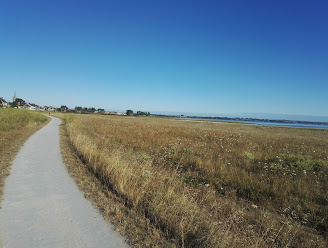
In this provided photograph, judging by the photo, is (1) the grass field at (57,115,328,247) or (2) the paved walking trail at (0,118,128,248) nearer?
(2) the paved walking trail at (0,118,128,248)

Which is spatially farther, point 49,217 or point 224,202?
point 224,202

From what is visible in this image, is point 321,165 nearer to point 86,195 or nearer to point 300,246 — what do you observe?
point 300,246

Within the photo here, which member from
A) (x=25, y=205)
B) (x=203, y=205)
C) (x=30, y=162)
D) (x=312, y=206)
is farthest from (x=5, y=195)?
(x=312, y=206)

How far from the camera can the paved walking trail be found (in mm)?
3289

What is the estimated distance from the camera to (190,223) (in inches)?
140

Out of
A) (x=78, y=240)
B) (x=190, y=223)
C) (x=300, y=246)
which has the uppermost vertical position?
(x=190, y=223)

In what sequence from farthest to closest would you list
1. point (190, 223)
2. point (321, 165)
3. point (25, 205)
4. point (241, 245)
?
point (321, 165) → point (25, 205) → point (190, 223) → point (241, 245)

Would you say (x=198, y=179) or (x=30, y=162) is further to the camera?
(x=30, y=162)

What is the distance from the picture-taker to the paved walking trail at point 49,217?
10.8ft

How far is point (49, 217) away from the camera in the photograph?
3984mm

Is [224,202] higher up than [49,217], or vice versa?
[49,217]

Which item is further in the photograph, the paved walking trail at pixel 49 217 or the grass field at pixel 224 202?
the grass field at pixel 224 202

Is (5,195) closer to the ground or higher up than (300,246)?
higher up

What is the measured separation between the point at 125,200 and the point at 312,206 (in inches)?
225
